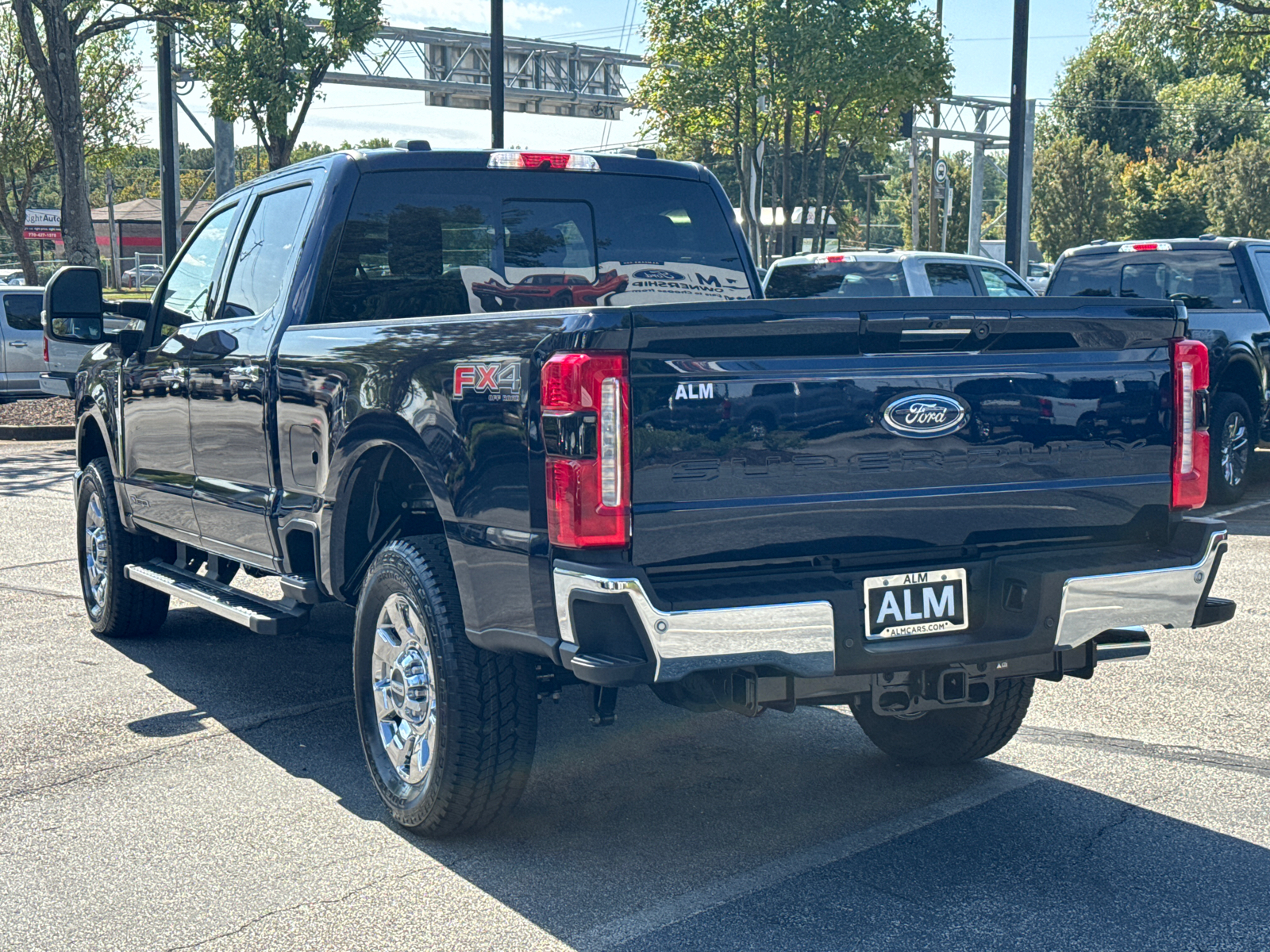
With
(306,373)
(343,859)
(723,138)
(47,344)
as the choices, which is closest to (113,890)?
(343,859)

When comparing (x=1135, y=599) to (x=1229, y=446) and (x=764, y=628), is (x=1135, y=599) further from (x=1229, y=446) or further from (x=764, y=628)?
(x=1229, y=446)

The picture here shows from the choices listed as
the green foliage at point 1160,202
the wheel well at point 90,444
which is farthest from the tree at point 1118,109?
the wheel well at point 90,444

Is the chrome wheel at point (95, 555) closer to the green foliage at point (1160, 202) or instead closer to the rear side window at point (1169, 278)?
the rear side window at point (1169, 278)

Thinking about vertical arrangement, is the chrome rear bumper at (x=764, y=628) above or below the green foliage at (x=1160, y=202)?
below

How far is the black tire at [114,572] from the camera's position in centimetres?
701

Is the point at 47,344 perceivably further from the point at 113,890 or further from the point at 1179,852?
the point at 1179,852

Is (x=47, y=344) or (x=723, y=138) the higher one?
(x=723, y=138)

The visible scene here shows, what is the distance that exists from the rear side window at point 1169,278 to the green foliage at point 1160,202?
4694 centimetres

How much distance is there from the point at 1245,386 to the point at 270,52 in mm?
16647

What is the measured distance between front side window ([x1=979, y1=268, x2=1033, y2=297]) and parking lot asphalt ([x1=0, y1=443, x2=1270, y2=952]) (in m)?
8.42

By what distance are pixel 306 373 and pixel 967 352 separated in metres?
2.26

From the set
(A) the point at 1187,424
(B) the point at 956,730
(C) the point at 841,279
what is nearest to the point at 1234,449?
(C) the point at 841,279

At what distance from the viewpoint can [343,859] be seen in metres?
4.23

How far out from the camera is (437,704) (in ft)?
13.7
